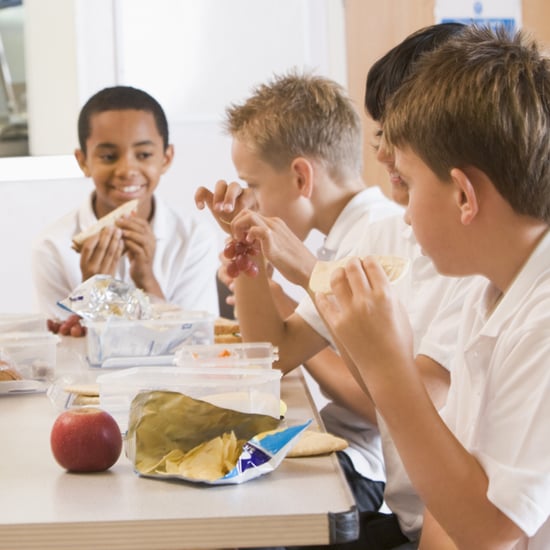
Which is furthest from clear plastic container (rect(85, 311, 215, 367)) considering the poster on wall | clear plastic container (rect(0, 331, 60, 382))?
the poster on wall

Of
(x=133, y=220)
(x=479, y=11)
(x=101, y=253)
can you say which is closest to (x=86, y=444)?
(x=101, y=253)

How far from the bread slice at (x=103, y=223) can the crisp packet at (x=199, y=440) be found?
1446mm

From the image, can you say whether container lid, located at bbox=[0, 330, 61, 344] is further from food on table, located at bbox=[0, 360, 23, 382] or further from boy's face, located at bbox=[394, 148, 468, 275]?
boy's face, located at bbox=[394, 148, 468, 275]

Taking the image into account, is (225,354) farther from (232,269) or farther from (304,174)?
(304,174)

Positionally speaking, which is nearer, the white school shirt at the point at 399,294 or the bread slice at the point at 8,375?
the bread slice at the point at 8,375

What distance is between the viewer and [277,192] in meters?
1.93

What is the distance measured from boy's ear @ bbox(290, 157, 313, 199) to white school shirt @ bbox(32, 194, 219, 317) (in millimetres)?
650

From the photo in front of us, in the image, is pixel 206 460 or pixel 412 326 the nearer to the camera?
pixel 206 460

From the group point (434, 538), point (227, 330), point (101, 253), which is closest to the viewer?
point (434, 538)

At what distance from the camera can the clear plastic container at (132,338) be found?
149 centimetres

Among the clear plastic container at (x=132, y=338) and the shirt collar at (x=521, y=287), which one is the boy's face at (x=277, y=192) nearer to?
the clear plastic container at (x=132, y=338)

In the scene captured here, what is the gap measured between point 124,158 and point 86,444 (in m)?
1.83

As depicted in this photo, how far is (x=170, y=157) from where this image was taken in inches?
108

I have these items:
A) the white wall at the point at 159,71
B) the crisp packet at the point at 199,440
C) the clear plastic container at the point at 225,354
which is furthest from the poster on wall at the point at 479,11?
the crisp packet at the point at 199,440
